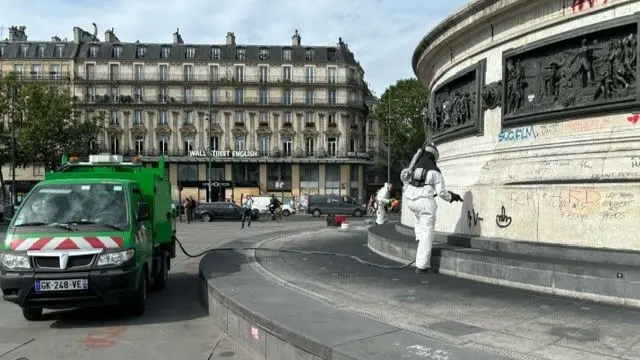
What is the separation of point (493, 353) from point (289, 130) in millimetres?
71268

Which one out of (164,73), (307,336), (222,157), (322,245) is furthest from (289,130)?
(307,336)

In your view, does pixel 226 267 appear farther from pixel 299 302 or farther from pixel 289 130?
pixel 289 130

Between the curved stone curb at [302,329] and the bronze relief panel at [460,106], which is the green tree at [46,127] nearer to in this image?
the bronze relief panel at [460,106]

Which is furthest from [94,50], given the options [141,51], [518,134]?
[518,134]

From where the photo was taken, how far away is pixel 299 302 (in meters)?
6.79

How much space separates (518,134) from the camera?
973 centimetres

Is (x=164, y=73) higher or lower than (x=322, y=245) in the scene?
higher

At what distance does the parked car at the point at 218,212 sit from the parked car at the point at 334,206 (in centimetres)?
836

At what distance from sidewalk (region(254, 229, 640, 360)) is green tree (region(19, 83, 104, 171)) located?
4817 cm

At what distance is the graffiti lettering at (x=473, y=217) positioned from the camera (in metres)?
9.89

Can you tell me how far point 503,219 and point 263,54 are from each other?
6972 centimetres

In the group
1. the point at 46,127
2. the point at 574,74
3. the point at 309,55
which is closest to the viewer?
the point at 574,74

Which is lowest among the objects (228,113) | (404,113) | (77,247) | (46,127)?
(77,247)

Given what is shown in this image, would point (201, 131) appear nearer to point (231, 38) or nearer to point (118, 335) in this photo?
point (231, 38)
